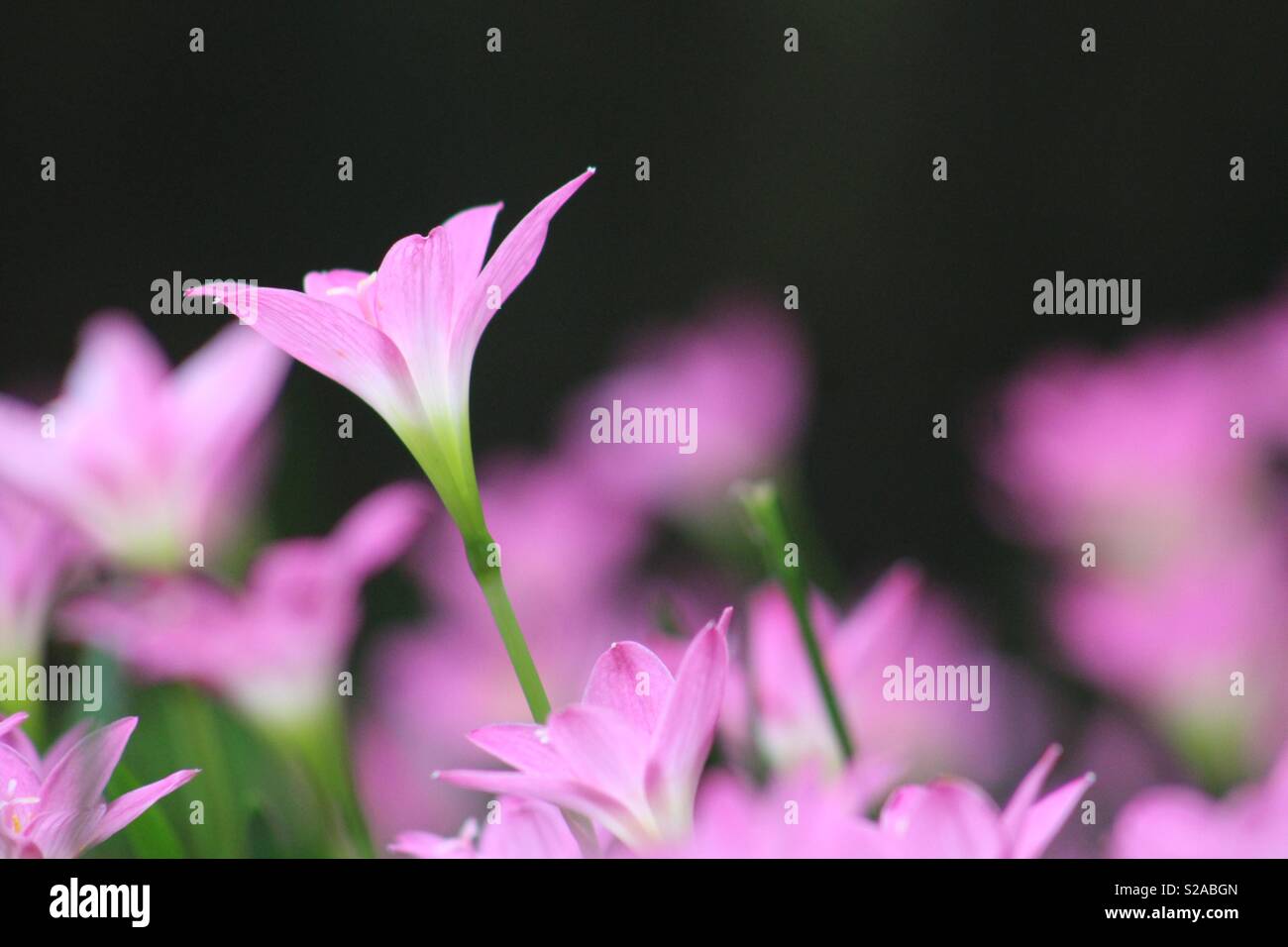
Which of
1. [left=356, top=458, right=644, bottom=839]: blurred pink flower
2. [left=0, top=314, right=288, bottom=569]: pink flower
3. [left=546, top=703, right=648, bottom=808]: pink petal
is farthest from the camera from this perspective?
[left=356, top=458, right=644, bottom=839]: blurred pink flower

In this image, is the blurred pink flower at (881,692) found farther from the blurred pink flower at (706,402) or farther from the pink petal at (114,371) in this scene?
the pink petal at (114,371)

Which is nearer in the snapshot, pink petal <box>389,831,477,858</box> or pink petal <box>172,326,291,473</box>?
pink petal <box>389,831,477,858</box>

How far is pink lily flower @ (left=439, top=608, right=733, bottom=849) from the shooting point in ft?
0.88

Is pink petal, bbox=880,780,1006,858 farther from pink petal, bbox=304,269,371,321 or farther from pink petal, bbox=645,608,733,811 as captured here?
pink petal, bbox=304,269,371,321

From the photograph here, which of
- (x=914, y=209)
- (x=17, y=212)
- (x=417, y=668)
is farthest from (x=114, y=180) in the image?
(x=914, y=209)

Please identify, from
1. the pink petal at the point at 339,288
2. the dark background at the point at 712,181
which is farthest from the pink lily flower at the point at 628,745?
the dark background at the point at 712,181

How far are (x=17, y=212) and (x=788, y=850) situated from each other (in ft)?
1.46

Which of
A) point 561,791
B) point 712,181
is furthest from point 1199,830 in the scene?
point 712,181

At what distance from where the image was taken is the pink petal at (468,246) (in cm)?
32

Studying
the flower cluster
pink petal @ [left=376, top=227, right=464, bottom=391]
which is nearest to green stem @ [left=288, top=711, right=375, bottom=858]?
the flower cluster

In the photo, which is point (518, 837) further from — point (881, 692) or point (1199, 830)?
point (881, 692)

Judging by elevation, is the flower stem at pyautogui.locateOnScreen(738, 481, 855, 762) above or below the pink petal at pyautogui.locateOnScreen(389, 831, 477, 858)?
above

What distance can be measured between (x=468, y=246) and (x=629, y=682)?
0.35 ft

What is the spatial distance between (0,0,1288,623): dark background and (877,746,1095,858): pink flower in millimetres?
298
